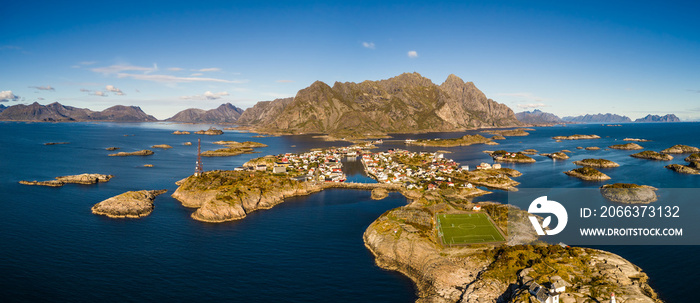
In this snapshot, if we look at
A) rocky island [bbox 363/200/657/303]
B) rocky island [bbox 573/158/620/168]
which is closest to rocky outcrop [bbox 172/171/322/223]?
rocky island [bbox 363/200/657/303]

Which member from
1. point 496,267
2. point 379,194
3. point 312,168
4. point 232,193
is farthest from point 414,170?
point 496,267

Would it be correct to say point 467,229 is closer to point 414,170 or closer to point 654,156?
point 414,170

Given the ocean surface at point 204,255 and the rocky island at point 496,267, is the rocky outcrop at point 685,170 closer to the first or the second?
the ocean surface at point 204,255

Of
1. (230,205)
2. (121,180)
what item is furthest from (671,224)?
(121,180)

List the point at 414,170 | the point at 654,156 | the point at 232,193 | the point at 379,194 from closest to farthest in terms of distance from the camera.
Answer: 1. the point at 232,193
2. the point at 379,194
3. the point at 414,170
4. the point at 654,156

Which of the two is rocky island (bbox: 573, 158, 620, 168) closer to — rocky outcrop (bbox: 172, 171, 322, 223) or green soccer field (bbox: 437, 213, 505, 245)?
green soccer field (bbox: 437, 213, 505, 245)

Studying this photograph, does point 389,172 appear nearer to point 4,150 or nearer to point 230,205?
point 230,205

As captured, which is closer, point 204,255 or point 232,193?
point 204,255
